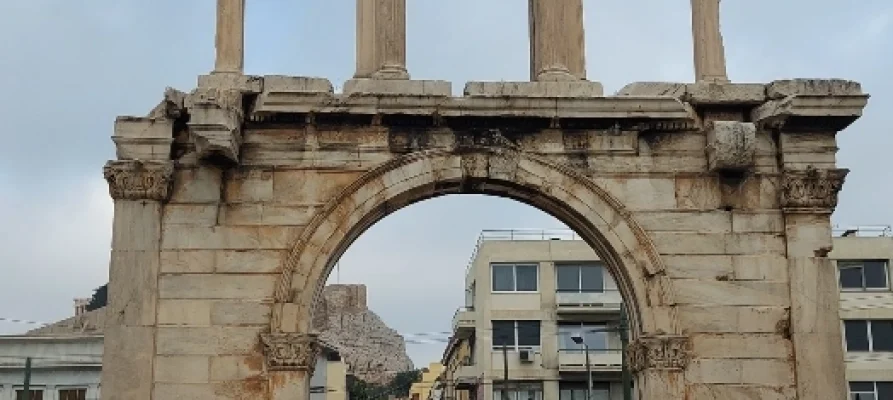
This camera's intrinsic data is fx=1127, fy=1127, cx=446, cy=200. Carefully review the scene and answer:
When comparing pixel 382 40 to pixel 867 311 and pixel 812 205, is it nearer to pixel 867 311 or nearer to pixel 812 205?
pixel 812 205

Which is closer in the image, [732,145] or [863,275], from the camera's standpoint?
[732,145]

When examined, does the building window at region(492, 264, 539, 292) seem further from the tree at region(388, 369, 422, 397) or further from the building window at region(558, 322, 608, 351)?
the tree at region(388, 369, 422, 397)

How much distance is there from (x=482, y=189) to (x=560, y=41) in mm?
2070

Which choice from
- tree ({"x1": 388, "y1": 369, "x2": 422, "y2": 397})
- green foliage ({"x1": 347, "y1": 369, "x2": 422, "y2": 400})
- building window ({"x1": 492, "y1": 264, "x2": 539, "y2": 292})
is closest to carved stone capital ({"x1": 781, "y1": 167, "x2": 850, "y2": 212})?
building window ({"x1": 492, "y1": 264, "x2": 539, "y2": 292})

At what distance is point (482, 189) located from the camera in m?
14.0

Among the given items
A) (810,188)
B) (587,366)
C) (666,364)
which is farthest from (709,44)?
(587,366)

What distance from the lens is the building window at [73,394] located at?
30234 mm

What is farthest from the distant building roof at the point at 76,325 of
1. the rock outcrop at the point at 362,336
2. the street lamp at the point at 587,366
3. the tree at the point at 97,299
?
the rock outcrop at the point at 362,336

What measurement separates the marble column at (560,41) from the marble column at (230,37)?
12.1 ft

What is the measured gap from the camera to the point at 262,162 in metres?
13.5

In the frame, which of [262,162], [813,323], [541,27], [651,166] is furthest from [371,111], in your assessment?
[813,323]

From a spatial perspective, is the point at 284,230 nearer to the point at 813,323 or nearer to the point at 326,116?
the point at 326,116

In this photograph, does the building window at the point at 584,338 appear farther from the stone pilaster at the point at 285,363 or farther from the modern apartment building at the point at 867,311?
the stone pilaster at the point at 285,363

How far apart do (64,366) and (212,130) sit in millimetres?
20237
